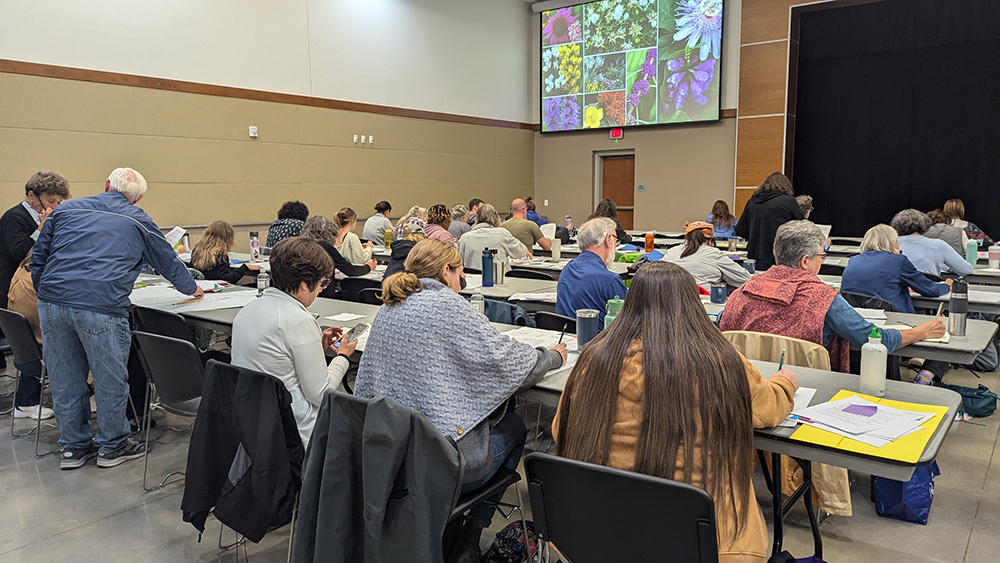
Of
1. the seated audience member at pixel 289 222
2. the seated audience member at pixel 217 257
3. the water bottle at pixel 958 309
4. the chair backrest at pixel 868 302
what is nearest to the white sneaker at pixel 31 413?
the seated audience member at pixel 217 257

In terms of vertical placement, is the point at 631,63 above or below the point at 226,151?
above

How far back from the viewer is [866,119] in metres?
9.52

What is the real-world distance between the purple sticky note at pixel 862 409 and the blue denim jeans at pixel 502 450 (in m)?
1.00

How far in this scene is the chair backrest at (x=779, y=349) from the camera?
93.5 inches

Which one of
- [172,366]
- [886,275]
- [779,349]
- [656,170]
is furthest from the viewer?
[656,170]

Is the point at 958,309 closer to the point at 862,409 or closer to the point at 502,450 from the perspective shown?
the point at 862,409

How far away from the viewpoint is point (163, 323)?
362cm

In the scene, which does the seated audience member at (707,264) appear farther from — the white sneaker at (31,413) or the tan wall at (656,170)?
the tan wall at (656,170)

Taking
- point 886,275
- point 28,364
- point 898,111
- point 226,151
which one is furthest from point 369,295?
point 898,111

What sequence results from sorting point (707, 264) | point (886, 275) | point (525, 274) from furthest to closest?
point (525, 274) → point (707, 264) → point (886, 275)

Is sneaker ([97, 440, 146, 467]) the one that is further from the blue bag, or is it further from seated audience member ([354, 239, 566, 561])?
the blue bag

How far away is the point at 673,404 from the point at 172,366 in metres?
2.27

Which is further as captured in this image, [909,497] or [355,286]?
[355,286]

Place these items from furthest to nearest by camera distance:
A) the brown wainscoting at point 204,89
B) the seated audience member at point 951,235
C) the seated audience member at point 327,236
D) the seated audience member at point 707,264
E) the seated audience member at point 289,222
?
the brown wainscoting at point 204,89 → the seated audience member at point 289,222 → the seated audience member at point 951,235 → the seated audience member at point 327,236 → the seated audience member at point 707,264
